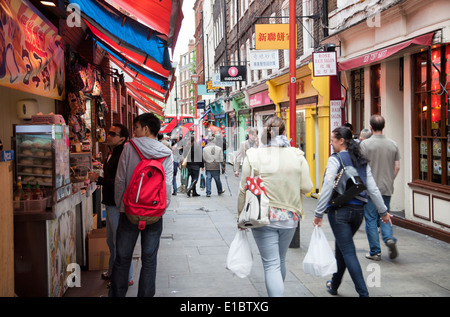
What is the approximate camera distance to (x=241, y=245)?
4531 millimetres

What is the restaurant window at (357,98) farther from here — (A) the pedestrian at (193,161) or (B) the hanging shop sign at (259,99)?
(B) the hanging shop sign at (259,99)

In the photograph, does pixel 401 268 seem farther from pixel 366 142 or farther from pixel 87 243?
pixel 87 243

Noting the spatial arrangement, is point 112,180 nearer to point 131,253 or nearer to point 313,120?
point 131,253

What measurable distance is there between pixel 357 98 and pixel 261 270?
Result: 6582 millimetres

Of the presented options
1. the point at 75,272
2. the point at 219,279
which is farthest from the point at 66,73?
the point at 219,279

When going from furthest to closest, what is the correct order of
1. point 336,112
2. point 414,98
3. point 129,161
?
point 336,112, point 414,98, point 129,161

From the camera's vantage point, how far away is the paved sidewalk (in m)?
5.48

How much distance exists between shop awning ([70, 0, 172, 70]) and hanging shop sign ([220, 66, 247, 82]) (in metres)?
14.0

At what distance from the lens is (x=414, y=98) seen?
9.02 m

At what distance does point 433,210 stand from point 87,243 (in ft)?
18.5

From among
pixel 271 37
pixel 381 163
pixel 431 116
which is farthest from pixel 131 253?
pixel 271 37

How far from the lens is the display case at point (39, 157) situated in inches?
204

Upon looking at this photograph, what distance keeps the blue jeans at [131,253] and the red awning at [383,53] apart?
5.45 meters

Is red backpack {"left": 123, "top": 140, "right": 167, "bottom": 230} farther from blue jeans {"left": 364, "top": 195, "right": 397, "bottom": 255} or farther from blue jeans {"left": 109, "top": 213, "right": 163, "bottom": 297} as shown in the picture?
blue jeans {"left": 364, "top": 195, "right": 397, "bottom": 255}
